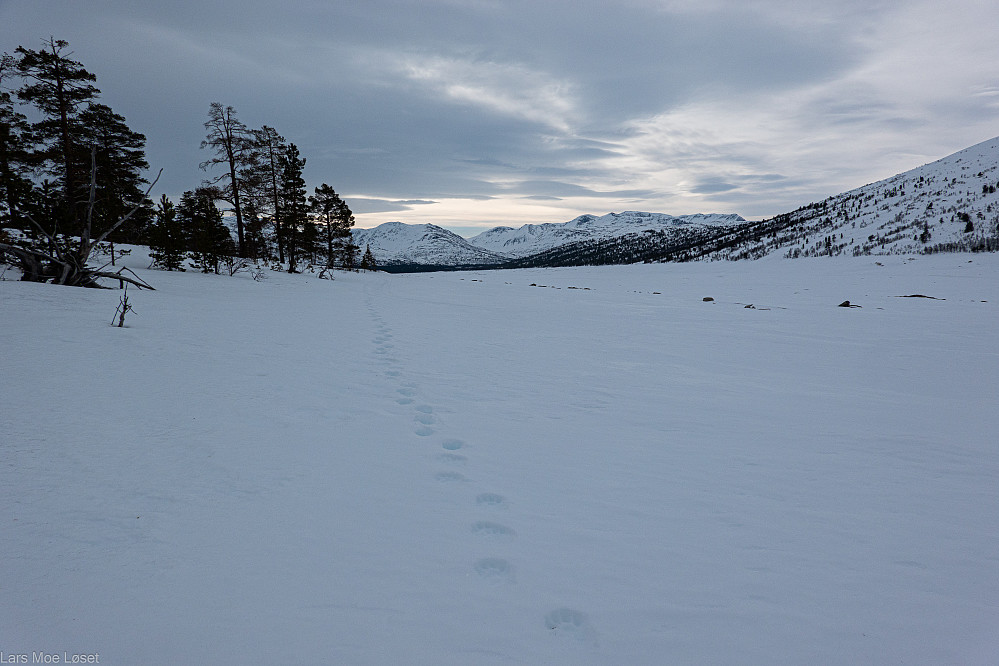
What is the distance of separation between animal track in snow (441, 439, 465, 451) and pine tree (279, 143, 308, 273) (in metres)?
29.1

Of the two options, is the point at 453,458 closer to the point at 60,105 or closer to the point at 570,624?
the point at 570,624

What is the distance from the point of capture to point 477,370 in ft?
20.7

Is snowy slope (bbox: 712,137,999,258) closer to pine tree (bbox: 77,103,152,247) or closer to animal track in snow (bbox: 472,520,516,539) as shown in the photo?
animal track in snow (bbox: 472,520,516,539)

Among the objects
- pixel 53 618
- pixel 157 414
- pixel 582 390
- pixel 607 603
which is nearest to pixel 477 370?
pixel 582 390

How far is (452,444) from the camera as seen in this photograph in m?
3.84

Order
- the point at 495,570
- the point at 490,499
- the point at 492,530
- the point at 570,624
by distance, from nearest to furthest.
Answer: the point at 570,624 < the point at 495,570 < the point at 492,530 < the point at 490,499

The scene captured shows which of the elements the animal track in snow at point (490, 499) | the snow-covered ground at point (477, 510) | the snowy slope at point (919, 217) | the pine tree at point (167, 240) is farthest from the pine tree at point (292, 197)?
the snowy slope at point (919, 217)

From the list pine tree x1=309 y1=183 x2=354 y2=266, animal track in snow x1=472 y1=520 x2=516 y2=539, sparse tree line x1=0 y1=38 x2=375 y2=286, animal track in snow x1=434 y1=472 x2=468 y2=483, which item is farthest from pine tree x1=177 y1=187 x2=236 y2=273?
animal track in snow x1=472 y1=520 x2=516 y2=539

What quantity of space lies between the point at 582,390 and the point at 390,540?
3.52m

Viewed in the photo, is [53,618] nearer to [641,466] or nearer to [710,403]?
[641,466]

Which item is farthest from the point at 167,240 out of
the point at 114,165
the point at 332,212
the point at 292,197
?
the point at 332,212

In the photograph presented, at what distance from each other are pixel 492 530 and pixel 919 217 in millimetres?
66773

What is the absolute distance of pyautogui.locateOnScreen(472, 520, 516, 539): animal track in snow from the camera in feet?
8.63

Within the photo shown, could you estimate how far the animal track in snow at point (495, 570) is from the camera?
2258 millimetres
